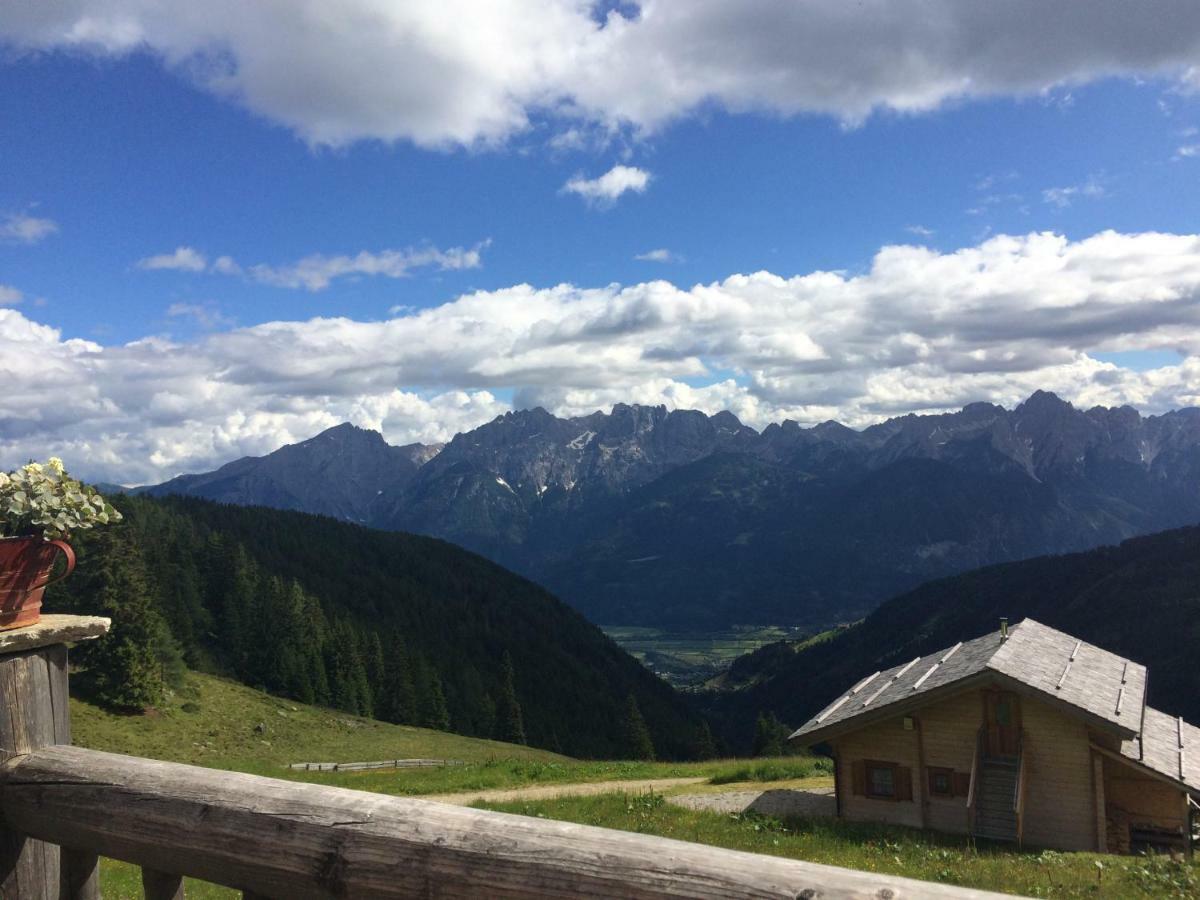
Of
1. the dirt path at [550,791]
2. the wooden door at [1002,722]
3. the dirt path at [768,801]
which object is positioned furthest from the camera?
the dirt path at [550,791]

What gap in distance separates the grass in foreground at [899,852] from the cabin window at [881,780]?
200 cm

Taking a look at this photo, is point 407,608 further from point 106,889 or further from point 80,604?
point 106,889

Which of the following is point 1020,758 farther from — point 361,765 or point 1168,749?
point 361,765

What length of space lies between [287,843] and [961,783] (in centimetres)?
2765

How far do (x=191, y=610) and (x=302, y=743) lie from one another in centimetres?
4858

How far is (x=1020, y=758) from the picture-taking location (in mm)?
24953

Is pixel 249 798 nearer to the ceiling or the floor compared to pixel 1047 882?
nearer to the ceiling

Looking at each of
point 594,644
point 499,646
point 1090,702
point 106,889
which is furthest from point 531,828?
point 594,644

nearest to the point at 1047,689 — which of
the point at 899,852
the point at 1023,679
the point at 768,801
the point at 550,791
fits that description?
the point at 1023,679

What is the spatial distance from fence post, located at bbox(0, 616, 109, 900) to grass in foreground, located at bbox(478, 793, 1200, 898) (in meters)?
10.1

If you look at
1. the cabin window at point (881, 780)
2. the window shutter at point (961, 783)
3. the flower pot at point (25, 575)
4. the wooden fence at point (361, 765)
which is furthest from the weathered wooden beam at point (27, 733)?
the wooden fence at point (361, 765)

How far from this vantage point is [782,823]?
23.6 m

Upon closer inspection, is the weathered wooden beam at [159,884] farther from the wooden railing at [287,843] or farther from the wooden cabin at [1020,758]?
the wooden cabin at [1020,758]

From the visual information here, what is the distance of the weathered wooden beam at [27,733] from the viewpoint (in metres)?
4.32
